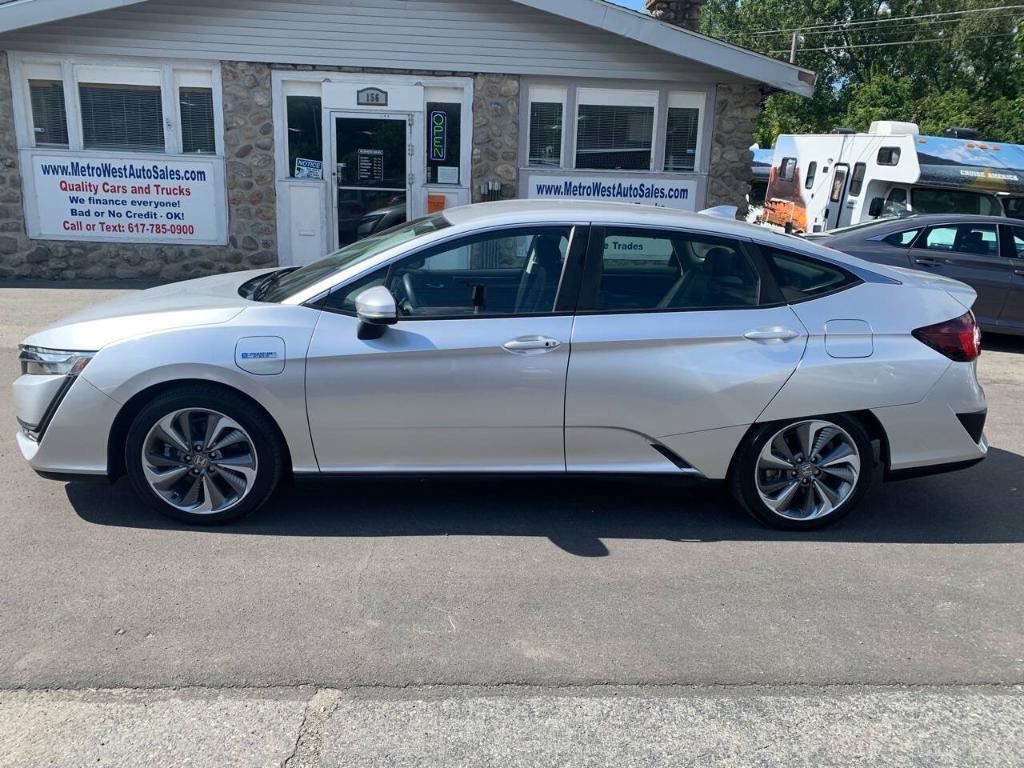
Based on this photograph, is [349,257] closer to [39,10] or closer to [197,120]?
[197,120]

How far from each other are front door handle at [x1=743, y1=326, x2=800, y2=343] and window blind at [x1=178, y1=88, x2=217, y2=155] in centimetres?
983

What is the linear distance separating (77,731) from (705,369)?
3.01 m

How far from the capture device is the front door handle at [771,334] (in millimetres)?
4379

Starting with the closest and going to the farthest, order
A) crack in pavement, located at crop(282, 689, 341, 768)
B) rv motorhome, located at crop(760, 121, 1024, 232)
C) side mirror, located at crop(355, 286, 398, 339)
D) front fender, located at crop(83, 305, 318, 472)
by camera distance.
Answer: crack in pavement, located at crop(282, 689, 341, 768) → side mirror, located at crop(355, 286, 398, 339) → front fender, located at crop(83, 305, 318, 472) → rv motorhome, located at crop(760, 121, 1024, 232)

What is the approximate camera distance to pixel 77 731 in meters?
2.88

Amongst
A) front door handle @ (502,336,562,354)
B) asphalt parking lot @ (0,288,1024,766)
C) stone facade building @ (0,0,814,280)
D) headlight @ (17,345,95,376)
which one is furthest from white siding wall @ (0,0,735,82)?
front door handle @ (502,336,562,354)

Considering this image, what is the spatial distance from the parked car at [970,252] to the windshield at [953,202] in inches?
89.8

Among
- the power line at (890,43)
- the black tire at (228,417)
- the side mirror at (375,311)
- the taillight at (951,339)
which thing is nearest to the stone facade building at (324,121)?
the taillight at (951,339)

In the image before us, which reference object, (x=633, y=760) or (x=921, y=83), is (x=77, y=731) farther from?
(x=921, y=83)

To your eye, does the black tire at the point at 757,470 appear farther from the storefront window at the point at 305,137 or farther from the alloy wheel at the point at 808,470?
the storefront window at the point at 305,137

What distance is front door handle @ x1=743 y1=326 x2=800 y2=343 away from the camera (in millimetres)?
4379

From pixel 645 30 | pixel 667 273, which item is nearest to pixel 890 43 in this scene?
pixel 645 30

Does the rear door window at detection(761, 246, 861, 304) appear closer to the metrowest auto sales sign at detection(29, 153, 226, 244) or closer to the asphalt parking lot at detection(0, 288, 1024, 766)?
the asphalt parking lot at detection(0, 288, 1024, 766)

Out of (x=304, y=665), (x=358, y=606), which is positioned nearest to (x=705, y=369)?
(x=358, y=606)
